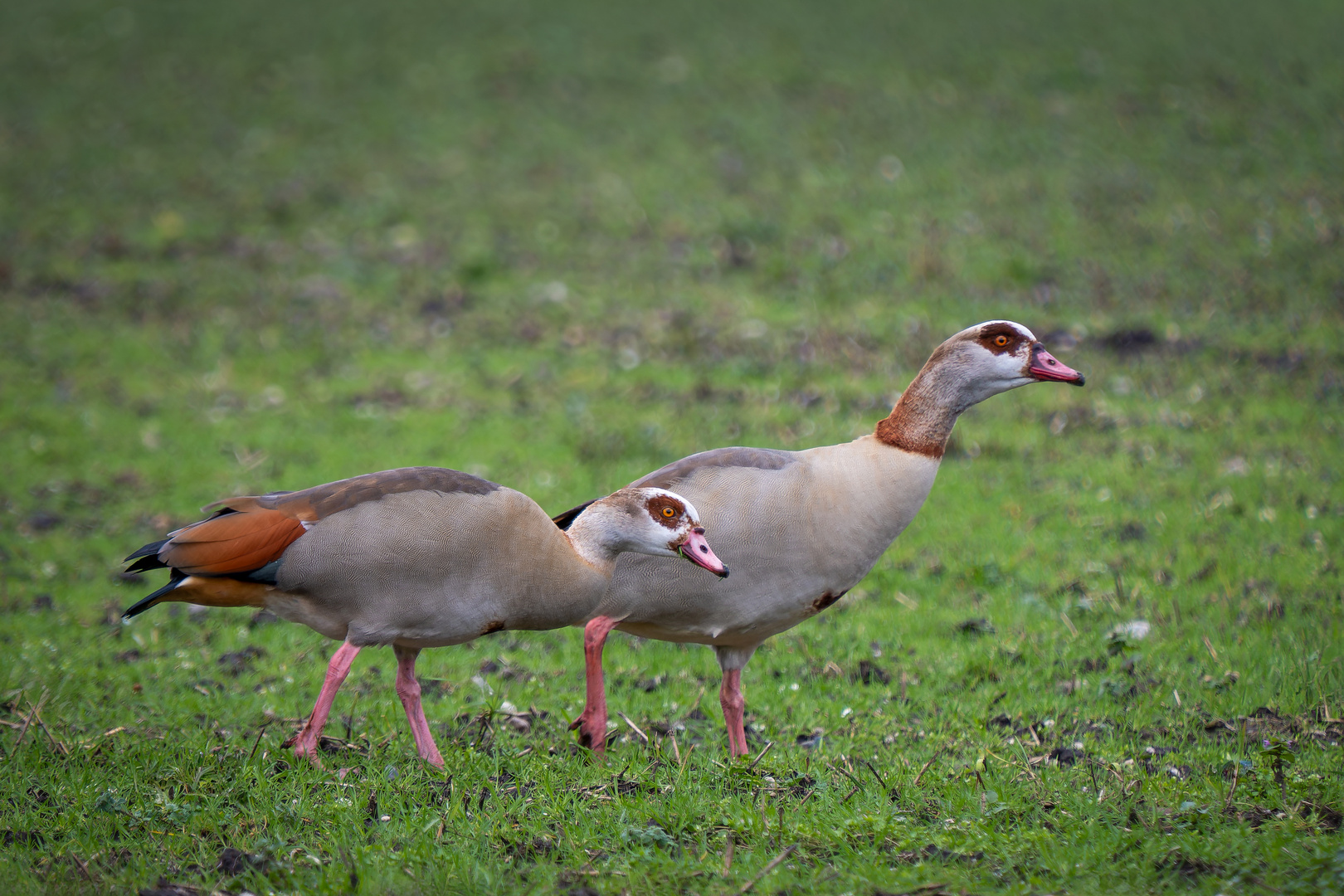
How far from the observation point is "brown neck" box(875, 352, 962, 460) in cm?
535

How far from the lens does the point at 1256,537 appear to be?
767 centimetres

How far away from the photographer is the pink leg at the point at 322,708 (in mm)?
4922

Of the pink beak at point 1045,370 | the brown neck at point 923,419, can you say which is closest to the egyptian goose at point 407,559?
the brown neck at point 923,419

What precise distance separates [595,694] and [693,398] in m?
5.58

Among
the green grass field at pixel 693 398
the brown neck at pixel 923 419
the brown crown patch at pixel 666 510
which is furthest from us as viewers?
the brown neck at pixel 923 419

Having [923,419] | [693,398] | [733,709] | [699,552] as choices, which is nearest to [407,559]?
[699,552]

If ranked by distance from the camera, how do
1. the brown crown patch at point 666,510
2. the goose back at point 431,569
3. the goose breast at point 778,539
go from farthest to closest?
the goose breast at point 778,539
the brown crown patch at point 666,510
the goose back at point 431,569

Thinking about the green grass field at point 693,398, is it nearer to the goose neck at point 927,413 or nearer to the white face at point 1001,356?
the goose neck at point 927,413

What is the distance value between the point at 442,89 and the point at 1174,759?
15923 millimetres

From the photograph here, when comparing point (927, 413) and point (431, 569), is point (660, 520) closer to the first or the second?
point (431, 569)

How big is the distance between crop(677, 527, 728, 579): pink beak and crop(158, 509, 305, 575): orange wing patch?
62.6 inches

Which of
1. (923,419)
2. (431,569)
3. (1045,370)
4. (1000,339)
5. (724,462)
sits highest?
(1000,339)

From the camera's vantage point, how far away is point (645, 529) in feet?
16.3

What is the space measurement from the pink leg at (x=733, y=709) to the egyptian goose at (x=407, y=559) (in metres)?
Result: 0.81
